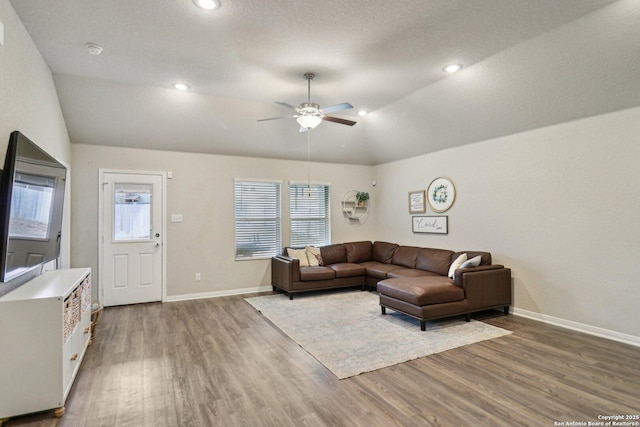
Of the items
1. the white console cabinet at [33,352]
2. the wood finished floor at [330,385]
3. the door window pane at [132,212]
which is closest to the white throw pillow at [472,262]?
the wood finished floor at [330,385]

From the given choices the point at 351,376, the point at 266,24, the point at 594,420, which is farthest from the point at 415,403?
the point at 266,24

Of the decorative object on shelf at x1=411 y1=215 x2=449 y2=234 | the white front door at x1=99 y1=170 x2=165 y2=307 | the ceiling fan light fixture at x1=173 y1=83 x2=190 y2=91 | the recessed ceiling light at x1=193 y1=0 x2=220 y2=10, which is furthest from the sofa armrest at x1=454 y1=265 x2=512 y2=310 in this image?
the white front door at x1=99 y1=170 x2=165 y2=307

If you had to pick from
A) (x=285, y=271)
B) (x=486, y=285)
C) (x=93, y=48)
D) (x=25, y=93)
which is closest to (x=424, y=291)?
(x=486, y=285)

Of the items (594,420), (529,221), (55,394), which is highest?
(529,221)

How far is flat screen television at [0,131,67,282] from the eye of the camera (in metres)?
2.27

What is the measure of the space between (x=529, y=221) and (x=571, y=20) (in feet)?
8.08

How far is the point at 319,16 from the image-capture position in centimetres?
284

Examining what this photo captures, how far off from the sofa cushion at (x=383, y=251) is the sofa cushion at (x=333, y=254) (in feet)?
2.22

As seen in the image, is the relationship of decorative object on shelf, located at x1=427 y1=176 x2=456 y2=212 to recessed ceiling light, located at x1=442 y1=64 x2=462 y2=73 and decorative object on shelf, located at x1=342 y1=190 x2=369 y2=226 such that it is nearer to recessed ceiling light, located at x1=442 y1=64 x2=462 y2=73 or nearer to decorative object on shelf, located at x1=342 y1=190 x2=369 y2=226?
decorative object on shelf, located at x1=342 y1=190 x2=369 y2=226

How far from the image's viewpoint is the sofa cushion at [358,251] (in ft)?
22.3

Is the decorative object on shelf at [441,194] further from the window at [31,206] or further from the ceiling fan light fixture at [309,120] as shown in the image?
the window at [31,206]

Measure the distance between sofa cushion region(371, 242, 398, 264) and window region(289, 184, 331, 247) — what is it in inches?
38.3

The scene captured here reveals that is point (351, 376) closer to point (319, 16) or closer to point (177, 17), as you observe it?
point (319, 16)

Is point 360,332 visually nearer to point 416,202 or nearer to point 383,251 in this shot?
point 383,251
